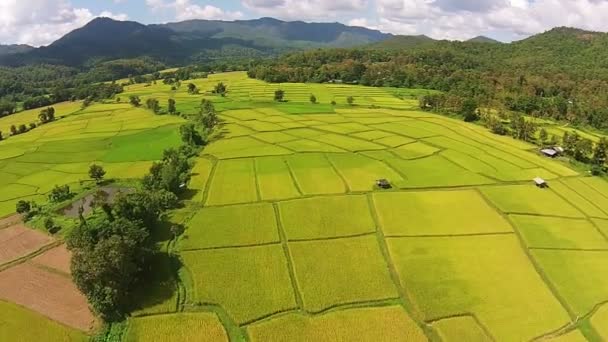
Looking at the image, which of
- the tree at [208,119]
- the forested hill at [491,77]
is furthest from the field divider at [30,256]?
the forested hill at [491,77]

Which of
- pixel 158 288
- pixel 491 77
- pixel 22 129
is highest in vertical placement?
pixel 491 77

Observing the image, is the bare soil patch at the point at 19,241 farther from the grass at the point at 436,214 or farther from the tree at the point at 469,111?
the tree at the point at 469,111

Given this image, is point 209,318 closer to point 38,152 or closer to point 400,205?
point 400,205

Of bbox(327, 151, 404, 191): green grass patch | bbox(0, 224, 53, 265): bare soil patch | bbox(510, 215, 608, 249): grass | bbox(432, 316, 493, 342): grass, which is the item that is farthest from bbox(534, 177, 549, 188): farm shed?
bbox(0, 224, 53, 265): bare soil patch

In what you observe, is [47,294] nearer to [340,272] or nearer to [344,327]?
[340,272]

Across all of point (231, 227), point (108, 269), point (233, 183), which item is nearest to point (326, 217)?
point (231, 227)

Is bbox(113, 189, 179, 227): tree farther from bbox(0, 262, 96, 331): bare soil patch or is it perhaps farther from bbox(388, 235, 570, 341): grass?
bbox(388, 235, 570, 341): grass
